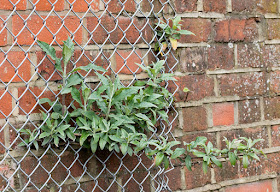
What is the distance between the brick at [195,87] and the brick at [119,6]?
376 millimetres

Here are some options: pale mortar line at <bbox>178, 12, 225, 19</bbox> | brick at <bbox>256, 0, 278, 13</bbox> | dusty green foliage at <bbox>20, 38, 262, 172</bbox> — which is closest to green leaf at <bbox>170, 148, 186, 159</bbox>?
dusty green foliage at <bbox>20, 38, 262, 172</bbox>

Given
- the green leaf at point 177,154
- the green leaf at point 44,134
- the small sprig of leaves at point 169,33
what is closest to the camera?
the green leaf at point 44,134

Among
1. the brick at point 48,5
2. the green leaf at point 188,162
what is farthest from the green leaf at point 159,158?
the brick at point 48,5

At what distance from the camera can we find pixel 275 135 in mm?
1919

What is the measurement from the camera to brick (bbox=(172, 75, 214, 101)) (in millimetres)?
1755

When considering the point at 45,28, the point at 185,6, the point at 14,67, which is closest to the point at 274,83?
the point at 185,6

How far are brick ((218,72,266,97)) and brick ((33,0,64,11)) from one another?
0.79 m

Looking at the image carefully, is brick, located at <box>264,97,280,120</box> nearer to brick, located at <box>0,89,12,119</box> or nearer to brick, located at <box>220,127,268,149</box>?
brick, located at <box>220,127,268,149</box>

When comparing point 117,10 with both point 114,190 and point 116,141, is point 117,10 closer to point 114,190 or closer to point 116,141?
point 116,141

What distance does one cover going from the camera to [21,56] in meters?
1.49

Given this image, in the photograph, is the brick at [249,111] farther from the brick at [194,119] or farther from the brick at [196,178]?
the brick at [196,178]

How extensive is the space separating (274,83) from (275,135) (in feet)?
0.84

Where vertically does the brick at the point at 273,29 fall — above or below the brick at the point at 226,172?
above

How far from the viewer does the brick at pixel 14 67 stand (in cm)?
146
